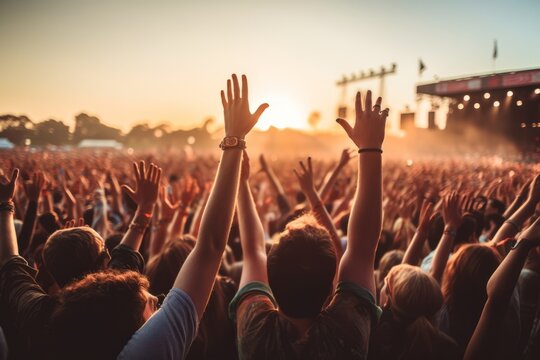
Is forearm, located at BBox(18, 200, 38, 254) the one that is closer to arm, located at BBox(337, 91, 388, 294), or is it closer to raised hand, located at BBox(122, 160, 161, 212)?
raised hand, located at BBox(122, 160, 161, 212)

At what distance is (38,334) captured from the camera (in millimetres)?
1359

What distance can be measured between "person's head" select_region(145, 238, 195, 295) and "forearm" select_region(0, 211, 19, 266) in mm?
1057

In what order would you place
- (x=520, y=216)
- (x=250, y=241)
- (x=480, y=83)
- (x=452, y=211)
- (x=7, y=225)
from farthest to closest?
(x=480, y=83)
(x=520, y=216)
(x=452, y=211)
(x=7, y=225)
(x=250, y=241)

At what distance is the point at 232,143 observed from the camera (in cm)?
148

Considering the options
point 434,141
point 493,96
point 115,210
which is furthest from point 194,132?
point 115,210

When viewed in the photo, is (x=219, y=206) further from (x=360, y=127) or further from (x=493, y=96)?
(x=493, y=96)

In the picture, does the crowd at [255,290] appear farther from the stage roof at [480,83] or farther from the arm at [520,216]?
the stage roof at [480,83]

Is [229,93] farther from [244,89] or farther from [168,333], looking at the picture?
[168,333]

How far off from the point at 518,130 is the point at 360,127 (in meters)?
31.6

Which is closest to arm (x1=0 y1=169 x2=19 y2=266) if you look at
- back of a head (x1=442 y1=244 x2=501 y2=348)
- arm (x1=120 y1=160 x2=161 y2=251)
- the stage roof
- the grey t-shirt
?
arm (x1=120 y1=160 x2=161 y2=251)

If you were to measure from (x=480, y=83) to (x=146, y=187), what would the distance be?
101 ft

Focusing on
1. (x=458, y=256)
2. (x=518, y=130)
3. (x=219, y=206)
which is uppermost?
(x=518, y=130)

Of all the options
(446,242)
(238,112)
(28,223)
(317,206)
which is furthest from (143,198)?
(446,242)

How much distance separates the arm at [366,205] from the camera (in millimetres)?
1360
